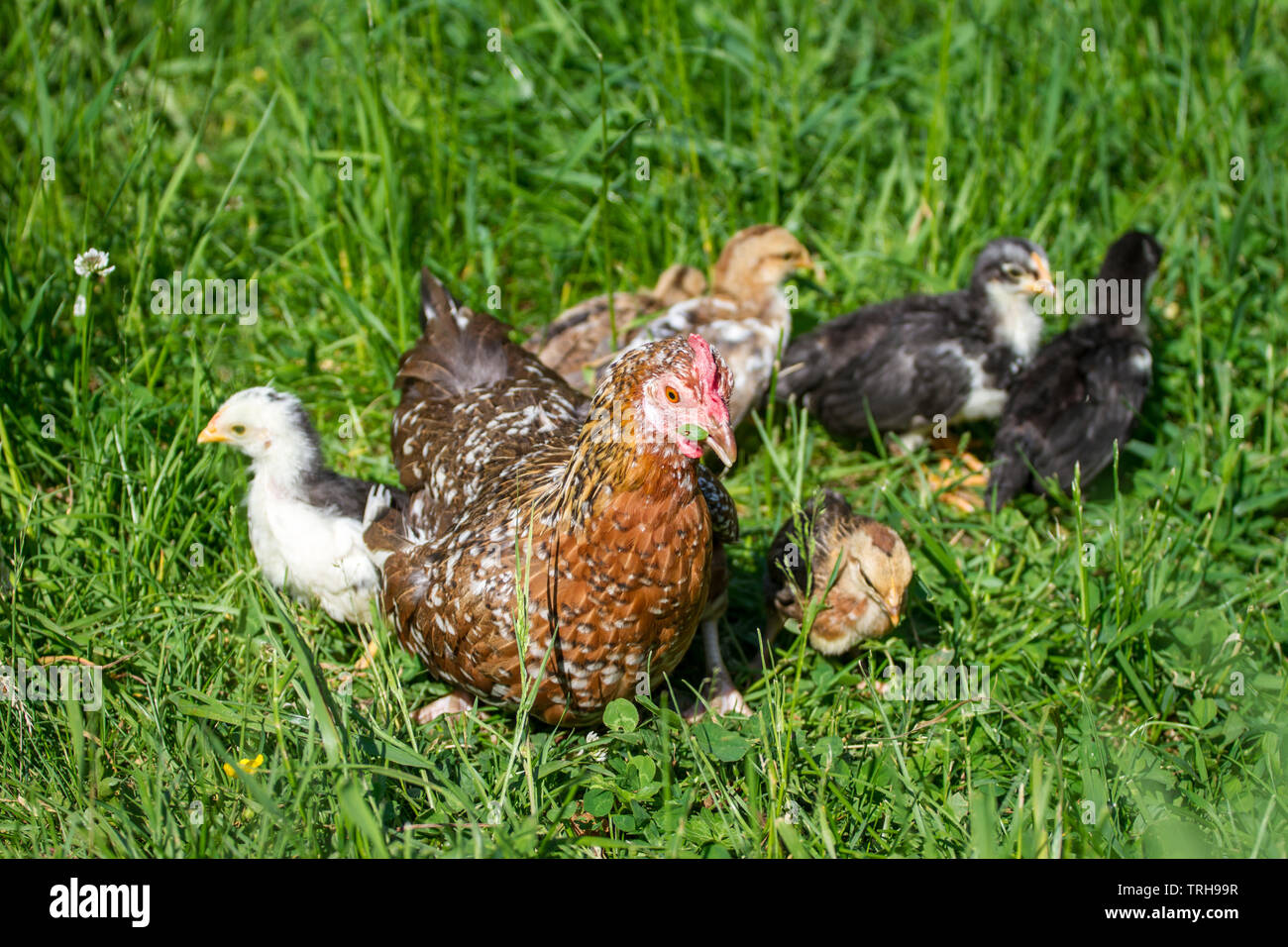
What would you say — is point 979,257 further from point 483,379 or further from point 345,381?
point 345,381

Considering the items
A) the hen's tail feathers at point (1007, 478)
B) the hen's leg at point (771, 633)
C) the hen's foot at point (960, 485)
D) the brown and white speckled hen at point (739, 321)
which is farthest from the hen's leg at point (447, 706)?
the hen's tail feathers at point (1007, 478)

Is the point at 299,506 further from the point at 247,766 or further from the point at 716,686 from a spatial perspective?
the point at 716,686

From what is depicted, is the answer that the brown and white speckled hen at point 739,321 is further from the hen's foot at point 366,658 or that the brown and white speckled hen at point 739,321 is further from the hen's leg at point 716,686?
the hen's foot at point 366,658

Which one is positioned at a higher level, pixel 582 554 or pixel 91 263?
pixel 91 263

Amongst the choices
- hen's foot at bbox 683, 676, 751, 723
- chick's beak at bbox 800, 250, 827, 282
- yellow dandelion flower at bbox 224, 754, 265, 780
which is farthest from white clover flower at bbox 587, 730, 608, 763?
chick's beak at bbox 800, 250, 827, 282

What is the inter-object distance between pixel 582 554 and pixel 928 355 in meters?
2.56

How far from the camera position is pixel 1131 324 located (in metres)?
4.97

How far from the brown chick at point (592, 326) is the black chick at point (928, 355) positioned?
65 cm

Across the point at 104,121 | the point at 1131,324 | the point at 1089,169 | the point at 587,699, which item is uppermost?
the point at 104,121

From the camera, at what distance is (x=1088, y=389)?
15.8ft

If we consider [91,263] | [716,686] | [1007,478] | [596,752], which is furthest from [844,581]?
[91,263]

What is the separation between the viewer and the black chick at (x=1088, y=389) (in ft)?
15.3

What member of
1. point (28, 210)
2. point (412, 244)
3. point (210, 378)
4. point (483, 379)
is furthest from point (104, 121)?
point (483, 379)

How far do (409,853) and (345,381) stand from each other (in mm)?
2817
